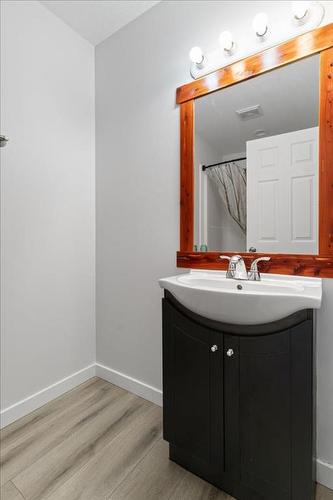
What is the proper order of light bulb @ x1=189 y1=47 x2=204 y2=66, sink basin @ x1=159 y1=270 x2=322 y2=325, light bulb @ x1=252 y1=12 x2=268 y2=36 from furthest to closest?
light bulb @ x1=189 y1=47 x2=204 y2=66
light bulb @ x1=252 y1=12 x2=268 y2=36
sink basin @ x1=159 y1=270 x2=322 y2=325

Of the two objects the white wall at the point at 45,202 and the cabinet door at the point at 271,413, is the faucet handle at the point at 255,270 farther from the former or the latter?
the white wall at the point at 45,202

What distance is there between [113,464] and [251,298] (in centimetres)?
107

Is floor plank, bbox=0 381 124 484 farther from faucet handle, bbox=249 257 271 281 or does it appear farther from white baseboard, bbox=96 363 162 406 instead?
faucet handle, bbox=249 257 271 281

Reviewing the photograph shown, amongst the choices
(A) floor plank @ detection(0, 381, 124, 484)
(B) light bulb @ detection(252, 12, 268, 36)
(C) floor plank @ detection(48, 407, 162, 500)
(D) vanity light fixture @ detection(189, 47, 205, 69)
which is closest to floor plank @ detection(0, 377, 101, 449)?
(A) floor plank @ detection(0, 381, 124, 484)

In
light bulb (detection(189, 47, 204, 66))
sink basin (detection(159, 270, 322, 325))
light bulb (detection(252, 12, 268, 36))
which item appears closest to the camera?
sink basin (detection(159, 270, 322, 325))

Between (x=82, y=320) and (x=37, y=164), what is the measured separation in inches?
44.5

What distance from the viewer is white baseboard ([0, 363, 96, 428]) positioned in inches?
60.7

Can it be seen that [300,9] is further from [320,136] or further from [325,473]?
[325,473]

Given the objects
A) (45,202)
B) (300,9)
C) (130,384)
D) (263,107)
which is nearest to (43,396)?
(130,384)

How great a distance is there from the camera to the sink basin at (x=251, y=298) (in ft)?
2.94

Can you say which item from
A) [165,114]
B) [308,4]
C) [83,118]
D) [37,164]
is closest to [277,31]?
[308,4]

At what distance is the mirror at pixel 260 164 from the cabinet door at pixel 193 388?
0.51 meters

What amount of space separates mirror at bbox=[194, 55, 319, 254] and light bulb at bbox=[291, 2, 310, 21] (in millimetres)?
174

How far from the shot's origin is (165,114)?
161 centimetres
